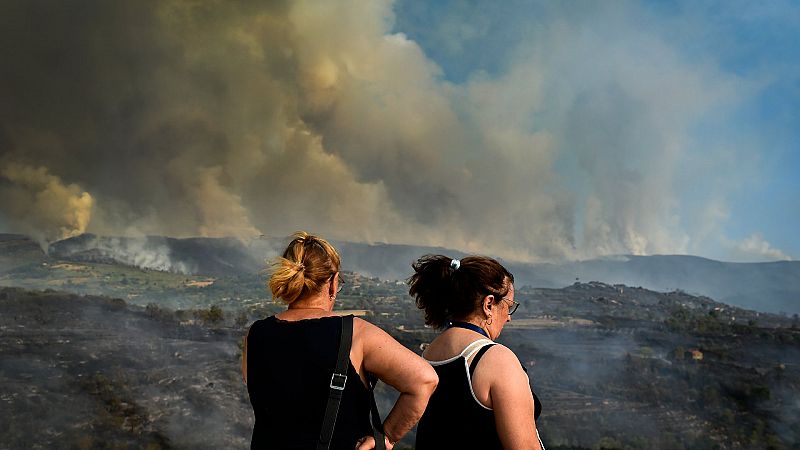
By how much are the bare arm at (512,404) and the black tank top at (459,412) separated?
0.07 m

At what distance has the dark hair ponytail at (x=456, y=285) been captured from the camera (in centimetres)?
294

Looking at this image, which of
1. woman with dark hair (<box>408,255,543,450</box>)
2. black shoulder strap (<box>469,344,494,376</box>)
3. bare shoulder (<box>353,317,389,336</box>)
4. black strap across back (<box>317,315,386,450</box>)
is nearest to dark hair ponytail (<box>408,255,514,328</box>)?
woman with dark hair (<box>408,255,543,450</box>)

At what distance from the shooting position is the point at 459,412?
275 cm

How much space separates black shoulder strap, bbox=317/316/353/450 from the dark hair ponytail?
0.51m

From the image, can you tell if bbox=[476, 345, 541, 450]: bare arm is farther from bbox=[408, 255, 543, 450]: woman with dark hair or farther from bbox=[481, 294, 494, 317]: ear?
bbox=[481, 294, 494, 317]: ear

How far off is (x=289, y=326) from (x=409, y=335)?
3355cm

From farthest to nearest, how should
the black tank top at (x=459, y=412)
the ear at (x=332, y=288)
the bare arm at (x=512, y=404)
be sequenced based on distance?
the ear at (x=332, y=288)
the black tank top at (x=459, y=412)
the bare arm at (x=512, y=404)

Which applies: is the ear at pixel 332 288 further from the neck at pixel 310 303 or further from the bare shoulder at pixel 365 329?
the bare shoulder at pixel 365 329

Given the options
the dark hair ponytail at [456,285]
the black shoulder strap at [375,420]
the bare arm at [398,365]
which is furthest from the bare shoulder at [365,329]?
the dark hair ponytail at [456,285]

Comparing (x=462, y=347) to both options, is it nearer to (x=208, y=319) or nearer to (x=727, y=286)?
(x=208, y=319)

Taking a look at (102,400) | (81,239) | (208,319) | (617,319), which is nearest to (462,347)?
(102,400)

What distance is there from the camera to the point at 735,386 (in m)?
42.9

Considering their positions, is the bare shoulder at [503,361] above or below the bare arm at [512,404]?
above

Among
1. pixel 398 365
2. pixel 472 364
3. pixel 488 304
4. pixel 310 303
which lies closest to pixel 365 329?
pixel 398 365
